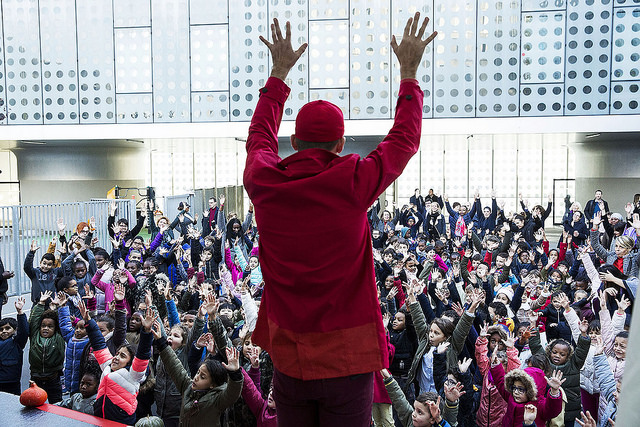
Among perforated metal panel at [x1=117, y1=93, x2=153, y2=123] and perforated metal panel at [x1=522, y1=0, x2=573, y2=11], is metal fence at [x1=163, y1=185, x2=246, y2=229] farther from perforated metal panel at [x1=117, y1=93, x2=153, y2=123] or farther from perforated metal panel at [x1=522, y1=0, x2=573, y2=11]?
perforated metal panel at [x1=522, y1=0, x2=573, y2=11]

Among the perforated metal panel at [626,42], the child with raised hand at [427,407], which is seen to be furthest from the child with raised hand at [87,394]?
the perforated metal panel at [626,42]

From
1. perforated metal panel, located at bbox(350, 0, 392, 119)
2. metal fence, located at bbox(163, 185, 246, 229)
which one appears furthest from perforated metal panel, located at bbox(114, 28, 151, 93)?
perforated metal panel, located at bbox(350, 0, 392, 119)

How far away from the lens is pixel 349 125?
50.9 ft

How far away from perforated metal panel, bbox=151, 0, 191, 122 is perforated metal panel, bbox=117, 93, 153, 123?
0.21 metres

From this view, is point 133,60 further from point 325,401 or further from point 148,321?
point 325,401

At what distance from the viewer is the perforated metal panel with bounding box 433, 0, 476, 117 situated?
15.3 m

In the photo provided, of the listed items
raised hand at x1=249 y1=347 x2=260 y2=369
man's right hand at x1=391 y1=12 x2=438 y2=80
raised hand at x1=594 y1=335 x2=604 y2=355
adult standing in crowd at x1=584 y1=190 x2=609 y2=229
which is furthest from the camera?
adult standing in crowd at x1=584 y1=190 x2=609 y2=229

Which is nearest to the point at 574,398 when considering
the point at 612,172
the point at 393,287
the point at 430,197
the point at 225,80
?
the point at 393,287

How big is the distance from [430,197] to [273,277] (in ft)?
41.1

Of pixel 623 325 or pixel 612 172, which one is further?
pixel 612 172

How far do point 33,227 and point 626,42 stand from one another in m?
14.3

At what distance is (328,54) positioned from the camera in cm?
1590

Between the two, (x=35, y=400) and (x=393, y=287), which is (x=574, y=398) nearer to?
(x=393, y=287)

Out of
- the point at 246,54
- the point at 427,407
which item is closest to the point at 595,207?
the point at 427,407
